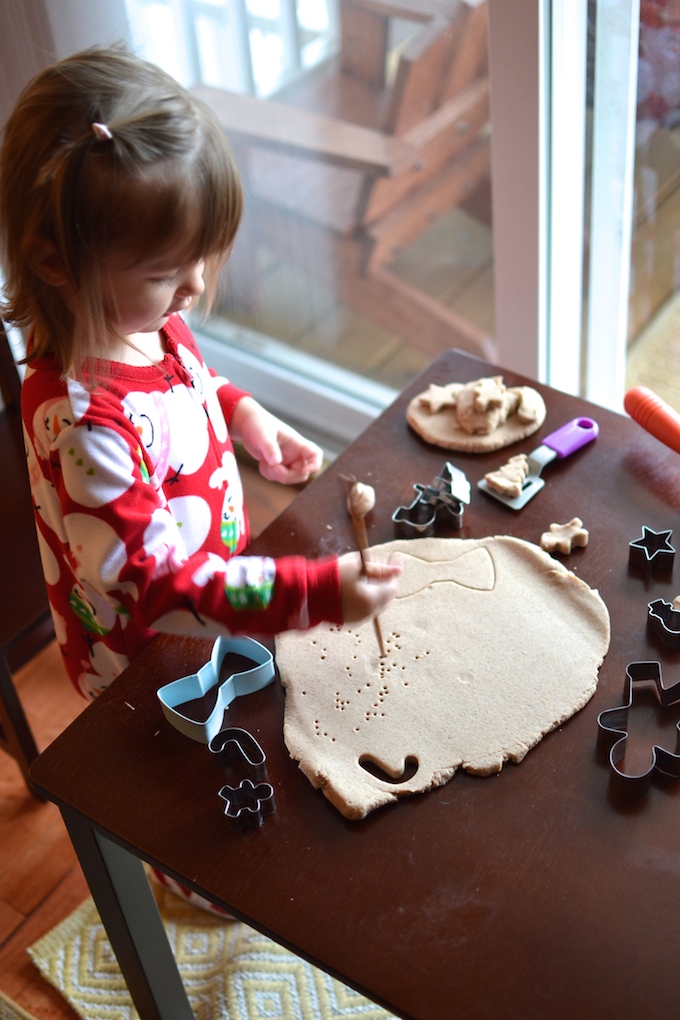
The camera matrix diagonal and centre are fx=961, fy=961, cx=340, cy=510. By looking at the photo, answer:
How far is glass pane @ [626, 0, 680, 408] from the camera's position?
3.53 ft

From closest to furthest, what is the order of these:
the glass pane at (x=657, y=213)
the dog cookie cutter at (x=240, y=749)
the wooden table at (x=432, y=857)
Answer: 1. the wooden table at (x=432, y=857)
2. the dog cookie cutter at (x=240, y=749)
3. the glass pane at (x=657, y=213)

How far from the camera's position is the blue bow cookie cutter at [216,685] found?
2.36 ft

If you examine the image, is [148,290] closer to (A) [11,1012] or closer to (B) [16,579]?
(B) [16,579]

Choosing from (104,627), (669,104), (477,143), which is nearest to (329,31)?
(477,143)

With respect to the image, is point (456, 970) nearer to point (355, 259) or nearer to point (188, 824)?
point (188, 824)

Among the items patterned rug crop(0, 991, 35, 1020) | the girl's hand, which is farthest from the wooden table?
patterned rug crop(0, 991, 35, 1020)

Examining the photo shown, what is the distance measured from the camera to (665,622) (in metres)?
0.76

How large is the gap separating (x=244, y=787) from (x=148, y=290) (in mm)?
367

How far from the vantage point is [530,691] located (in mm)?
729

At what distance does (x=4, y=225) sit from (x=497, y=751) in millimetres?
526

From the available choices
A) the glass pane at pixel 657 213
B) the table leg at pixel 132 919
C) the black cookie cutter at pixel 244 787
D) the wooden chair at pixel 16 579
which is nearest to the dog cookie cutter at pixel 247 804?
the black cookie cutter at pixel 244 787

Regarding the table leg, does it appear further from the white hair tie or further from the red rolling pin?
the red rolling pin

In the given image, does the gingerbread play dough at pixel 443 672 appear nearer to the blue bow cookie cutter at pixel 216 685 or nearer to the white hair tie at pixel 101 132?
the blue bow cookie cutter at pixel 216 685

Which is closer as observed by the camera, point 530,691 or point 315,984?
point 530,691
